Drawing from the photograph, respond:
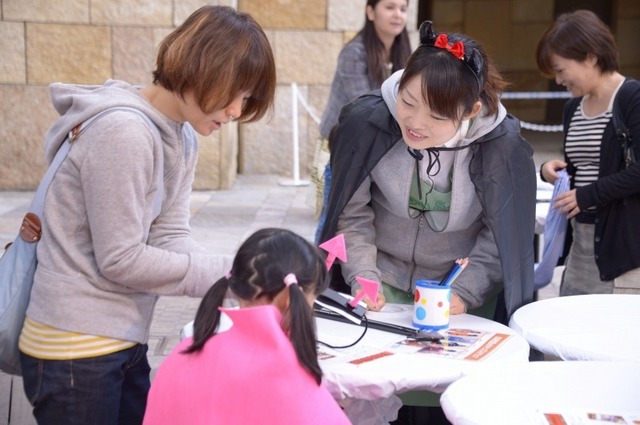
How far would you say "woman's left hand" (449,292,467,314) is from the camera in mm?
2647

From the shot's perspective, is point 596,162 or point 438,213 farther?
point 596,162

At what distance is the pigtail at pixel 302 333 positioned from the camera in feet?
5.65

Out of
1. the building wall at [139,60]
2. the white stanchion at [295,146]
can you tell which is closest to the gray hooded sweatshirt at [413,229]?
the building wall at [139,60]

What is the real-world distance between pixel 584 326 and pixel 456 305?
0.37m

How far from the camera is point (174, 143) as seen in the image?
217 cm

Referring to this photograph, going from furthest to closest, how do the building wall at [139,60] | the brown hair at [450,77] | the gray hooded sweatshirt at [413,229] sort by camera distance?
the building wall at [139,60] → the gray hooded sweatshirt at [413,229] → the brown hair at [450,77]

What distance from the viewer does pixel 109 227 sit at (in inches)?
78.7

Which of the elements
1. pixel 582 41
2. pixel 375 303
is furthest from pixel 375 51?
pixel 375 303

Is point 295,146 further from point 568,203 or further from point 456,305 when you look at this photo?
point 456,305

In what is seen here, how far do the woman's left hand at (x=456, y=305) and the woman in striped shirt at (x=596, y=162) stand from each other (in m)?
0.93

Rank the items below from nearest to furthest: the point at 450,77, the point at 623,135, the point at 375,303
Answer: the point at 450,77 → the point at 375,303 → the point at 623,135

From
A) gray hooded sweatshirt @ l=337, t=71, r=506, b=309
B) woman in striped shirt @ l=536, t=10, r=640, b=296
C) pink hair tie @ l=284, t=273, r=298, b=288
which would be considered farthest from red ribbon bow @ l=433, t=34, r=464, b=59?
woman in striped shirt @ l=536, t=10, r=640, b=296

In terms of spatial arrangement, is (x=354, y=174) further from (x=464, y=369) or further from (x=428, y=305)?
(x=464, y=369)

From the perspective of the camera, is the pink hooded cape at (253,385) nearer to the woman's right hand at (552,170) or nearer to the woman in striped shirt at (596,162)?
the woman in striped shirt at (596,162)
